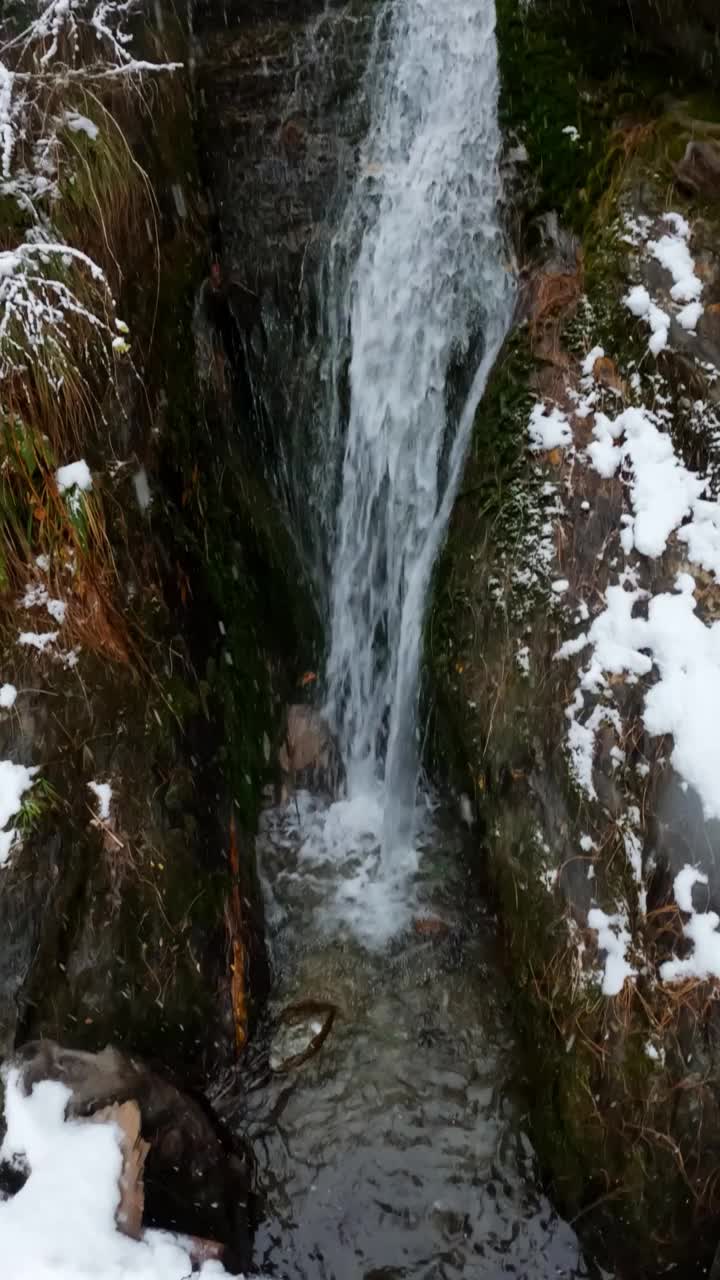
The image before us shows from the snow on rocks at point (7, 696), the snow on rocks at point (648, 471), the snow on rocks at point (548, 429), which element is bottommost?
the snow on rocks at point (7, 696)

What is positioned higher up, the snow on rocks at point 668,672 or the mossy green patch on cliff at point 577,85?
the mossy green patch on cliff at point 577,85

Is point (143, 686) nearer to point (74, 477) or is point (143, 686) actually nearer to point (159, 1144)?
point (74, 477)

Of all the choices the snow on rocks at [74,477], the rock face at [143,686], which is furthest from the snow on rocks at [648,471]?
the snow on rocks at [74,477]

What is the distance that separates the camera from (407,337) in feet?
14.2

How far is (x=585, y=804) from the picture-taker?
3.07 m

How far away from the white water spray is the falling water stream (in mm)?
11

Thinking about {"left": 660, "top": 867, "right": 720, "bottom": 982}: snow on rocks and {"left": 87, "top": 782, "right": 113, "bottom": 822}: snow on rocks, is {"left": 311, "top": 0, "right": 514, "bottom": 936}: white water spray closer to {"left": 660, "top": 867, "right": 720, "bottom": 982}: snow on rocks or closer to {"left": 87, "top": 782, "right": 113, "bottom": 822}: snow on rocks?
{"left": 87, "top": 782, "right": 113, "bottom": 822}: snow on rocks

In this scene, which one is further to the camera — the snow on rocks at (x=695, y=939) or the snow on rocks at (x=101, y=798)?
the snow on rocks at (x=101, y=798)

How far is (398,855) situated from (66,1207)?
2.23 meters

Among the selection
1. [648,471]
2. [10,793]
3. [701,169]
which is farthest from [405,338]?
[10,793]

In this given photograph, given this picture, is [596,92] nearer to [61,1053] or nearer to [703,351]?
[703,351]

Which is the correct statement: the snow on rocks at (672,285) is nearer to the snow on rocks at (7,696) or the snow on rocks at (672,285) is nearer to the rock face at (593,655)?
the rock face at (593,655)

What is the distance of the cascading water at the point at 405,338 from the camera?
4090 millimetres

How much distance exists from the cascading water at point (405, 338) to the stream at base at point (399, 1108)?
48cm
